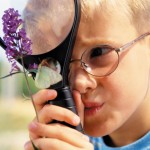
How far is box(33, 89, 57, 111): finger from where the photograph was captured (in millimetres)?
893

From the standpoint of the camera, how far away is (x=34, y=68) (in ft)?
2.81

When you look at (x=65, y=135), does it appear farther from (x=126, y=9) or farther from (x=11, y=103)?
(x=11, y=103)

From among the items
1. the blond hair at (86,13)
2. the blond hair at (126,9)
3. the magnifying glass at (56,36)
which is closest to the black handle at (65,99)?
the magnifying glass at (56,36)

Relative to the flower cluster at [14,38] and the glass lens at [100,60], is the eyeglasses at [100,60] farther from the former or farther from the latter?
the flower cluster at [14,38]

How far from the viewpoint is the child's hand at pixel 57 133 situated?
35.2 inches

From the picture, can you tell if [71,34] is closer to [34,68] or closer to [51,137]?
[34,68]

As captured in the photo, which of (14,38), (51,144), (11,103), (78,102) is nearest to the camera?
(14,38)

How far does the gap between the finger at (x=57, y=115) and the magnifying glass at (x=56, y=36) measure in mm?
12

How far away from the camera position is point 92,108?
1075 mm

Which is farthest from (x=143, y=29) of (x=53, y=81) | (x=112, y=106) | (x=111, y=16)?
(x=53, y=81)

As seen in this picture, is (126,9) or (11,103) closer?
(126,9)

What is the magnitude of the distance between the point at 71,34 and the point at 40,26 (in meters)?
0.11

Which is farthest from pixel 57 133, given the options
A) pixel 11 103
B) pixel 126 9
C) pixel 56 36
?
pixel 11 103

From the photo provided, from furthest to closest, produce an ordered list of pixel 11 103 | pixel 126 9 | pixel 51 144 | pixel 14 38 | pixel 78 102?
pixel 11 103, pixel 126 9, pixel 78 102, pixel 51 144, pixel 14 38
